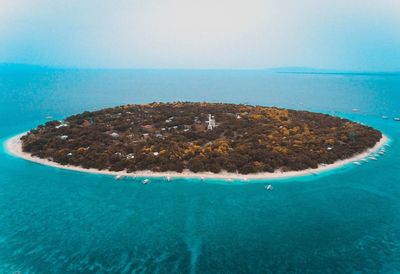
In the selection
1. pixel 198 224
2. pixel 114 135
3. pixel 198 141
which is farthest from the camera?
pixel 114 135

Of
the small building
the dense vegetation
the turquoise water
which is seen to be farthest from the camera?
the small building

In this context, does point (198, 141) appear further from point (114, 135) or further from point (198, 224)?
point (198, 224)

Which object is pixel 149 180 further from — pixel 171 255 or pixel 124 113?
pixel 124 113

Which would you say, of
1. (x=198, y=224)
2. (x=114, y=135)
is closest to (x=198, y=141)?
(x=114, y=135)

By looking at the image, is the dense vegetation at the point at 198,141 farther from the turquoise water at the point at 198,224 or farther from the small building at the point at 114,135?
the turquoise water at the point at 198,224

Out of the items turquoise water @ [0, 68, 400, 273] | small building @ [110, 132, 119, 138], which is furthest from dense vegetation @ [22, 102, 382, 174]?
turquoise water @ [0, 68, 400, 273]

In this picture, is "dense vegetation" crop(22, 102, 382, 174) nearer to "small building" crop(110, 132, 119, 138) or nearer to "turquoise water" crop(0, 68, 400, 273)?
"small building" crop(110, 132, 119, 138)

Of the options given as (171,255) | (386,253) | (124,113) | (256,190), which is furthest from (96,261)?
(124,113)

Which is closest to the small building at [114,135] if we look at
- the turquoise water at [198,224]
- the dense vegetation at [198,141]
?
the dense vegetation at [198,141]
